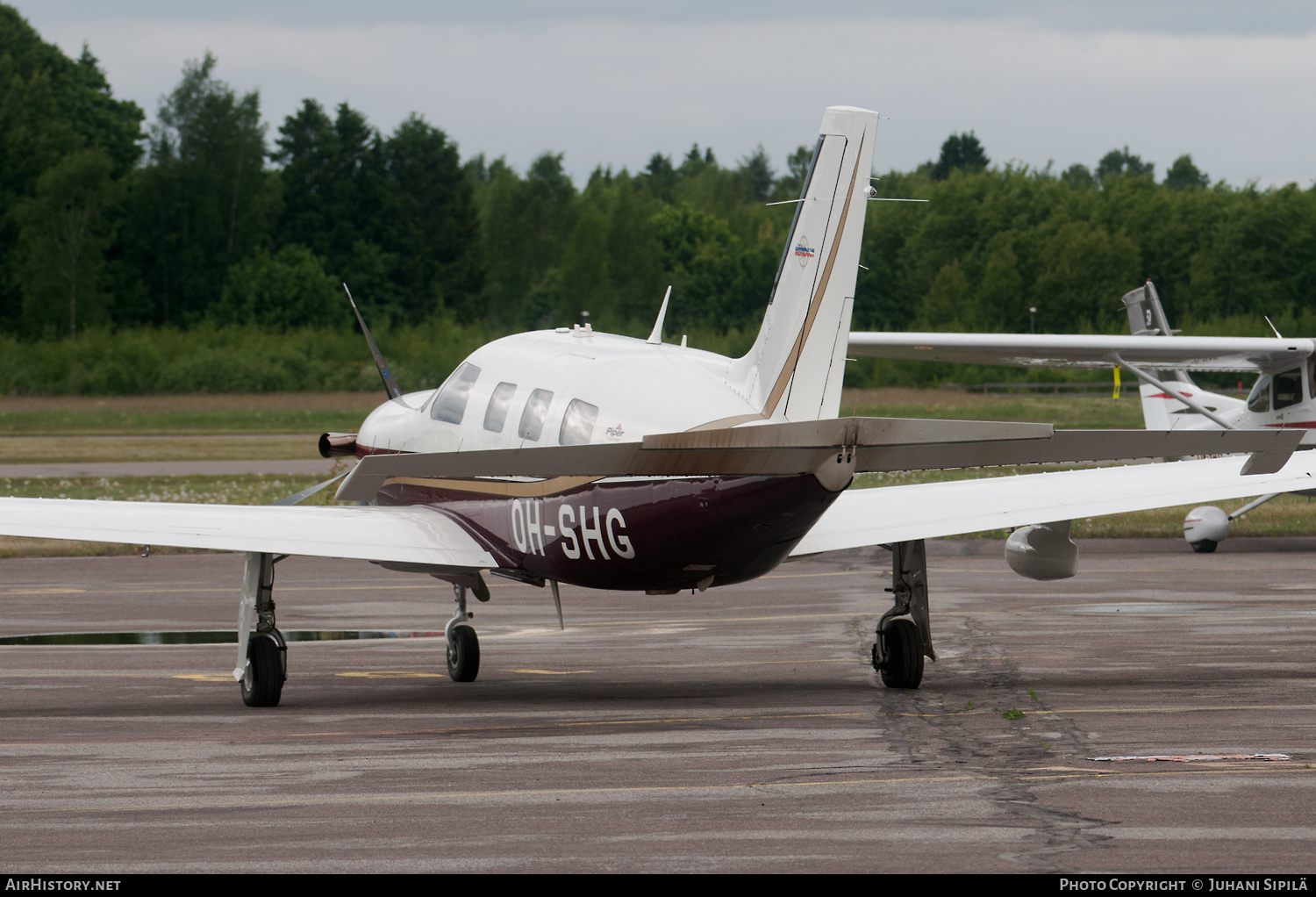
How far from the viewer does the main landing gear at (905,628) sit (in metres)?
12.1

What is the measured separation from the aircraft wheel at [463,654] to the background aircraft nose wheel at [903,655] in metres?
3.34

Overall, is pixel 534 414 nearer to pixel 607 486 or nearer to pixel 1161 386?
pixel 607 486

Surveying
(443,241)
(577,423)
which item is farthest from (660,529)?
(443,241)

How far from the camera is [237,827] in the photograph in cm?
765

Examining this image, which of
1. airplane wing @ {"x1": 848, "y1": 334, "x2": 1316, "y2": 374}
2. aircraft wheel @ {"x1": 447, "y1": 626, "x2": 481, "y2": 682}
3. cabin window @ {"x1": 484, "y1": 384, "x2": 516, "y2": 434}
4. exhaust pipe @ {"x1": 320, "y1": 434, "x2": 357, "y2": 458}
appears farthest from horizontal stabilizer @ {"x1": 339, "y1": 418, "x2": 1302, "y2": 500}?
airplane wing @ {"x1": 848, "y1": 334, "x2": 1316, "y2": 374}

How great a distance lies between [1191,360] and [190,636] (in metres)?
16.4

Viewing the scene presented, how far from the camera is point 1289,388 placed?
2509cm

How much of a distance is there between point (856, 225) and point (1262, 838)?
5.42 meters

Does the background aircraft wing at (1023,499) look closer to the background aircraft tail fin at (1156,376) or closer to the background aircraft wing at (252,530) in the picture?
the background aircraft wing at (252,530)

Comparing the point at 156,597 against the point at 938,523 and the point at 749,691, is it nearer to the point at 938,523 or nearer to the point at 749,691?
the point at 749,691

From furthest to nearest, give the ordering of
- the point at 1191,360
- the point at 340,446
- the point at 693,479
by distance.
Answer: the point at 1191,360, the point at 340,446, the point at 693,479

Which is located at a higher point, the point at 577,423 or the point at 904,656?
the point at 577,423

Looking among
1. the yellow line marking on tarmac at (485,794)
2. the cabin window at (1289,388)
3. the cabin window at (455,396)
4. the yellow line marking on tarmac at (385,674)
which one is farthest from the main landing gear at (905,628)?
the cabin window at (1289,388)
